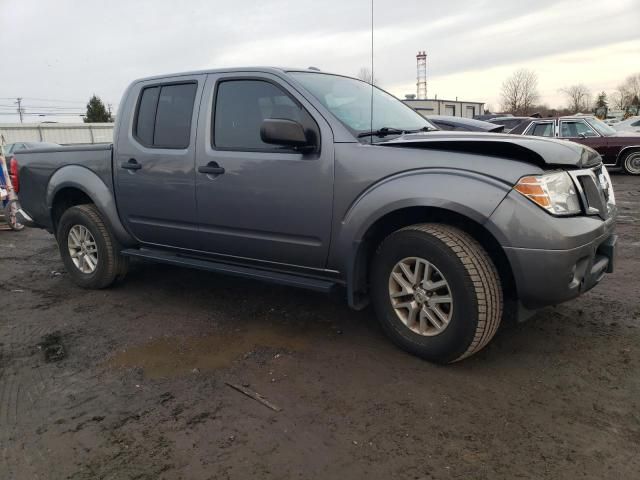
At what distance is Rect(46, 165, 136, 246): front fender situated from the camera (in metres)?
4.51

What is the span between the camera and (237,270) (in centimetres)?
377

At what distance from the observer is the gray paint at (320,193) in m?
2.70

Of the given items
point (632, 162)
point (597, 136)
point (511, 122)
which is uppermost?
point (511, 122)

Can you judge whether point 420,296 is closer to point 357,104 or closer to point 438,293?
point 438,293

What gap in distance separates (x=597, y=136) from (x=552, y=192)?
41.1ft

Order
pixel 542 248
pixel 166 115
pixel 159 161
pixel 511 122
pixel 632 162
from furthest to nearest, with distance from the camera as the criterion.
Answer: pixel 511 122
pixel 632 162
pixel 166 115
pixel 159 161
pixel 542 248

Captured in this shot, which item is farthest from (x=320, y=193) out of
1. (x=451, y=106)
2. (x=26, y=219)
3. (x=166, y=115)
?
(x=451, y=106)

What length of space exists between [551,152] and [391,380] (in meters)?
1.58

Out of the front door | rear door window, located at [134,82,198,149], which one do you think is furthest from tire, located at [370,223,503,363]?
rear door window, located at [134,82,198,149]

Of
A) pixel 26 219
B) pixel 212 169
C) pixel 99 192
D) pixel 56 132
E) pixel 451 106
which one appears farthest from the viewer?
pixel 451 106

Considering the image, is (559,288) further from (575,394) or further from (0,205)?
(0,205)

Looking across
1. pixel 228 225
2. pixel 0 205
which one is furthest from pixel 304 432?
pixel 0 205

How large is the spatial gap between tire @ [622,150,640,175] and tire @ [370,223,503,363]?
12830 millimetres

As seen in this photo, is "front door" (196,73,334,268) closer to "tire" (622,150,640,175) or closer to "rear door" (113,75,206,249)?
"rear door" (113,75,206,249)
